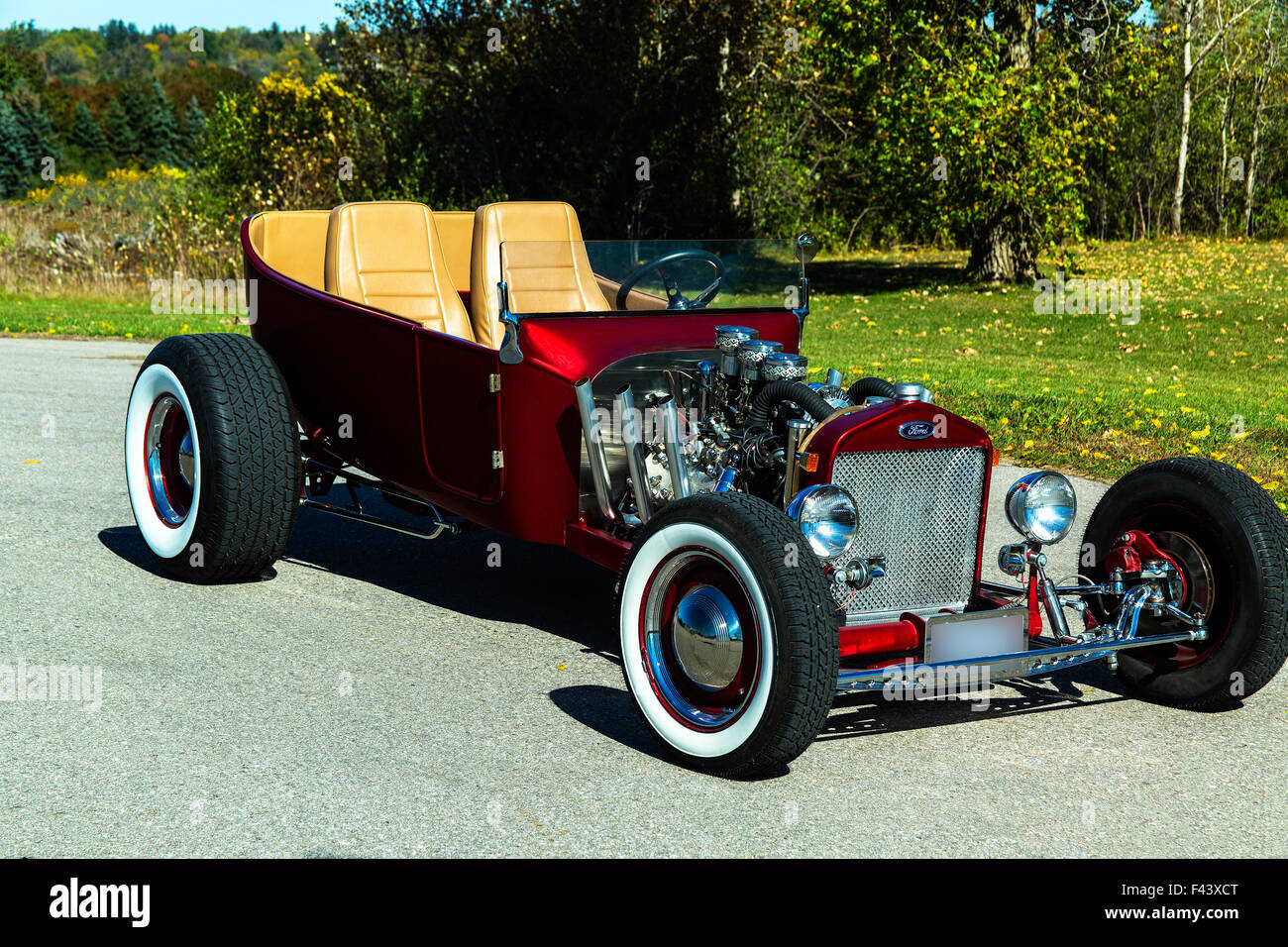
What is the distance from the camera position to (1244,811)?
3.54 m

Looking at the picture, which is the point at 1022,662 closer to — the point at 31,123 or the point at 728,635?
the point at 728,635

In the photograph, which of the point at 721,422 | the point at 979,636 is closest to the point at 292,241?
the point at 721,422

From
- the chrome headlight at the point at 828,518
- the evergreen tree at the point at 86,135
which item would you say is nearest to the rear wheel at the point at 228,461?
the chrome headlight at the point at 828,518

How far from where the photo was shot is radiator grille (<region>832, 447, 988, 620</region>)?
4.14m

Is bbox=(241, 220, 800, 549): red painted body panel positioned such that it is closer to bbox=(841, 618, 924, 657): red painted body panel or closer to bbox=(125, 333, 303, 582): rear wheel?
bbox=(125, 333, 303, 582): rear wheel

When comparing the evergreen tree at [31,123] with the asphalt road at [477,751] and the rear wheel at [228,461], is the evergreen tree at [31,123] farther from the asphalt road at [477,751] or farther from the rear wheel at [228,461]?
the asphalt road at [477,751]

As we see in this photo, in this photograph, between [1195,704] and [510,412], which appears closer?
[1195,704]

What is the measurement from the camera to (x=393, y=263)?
6.00m

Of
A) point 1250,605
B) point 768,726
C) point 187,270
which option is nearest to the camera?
point 768,726

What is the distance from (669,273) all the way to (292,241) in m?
2.01

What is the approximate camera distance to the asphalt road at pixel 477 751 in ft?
10.8

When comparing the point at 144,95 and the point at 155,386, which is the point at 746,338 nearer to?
the point at 155,386
